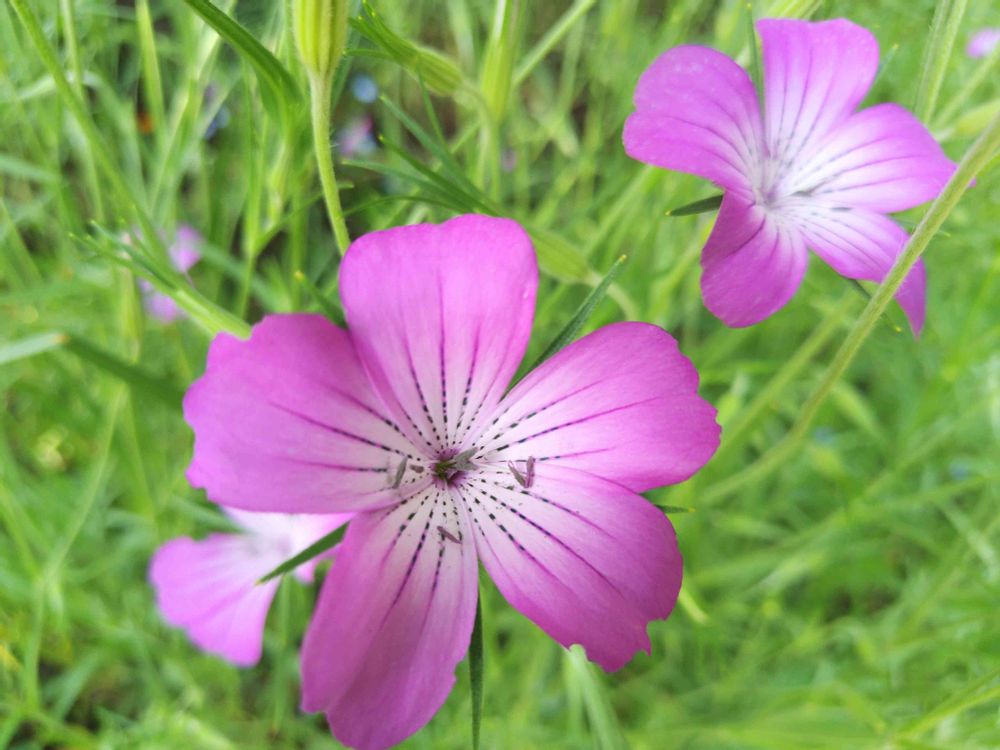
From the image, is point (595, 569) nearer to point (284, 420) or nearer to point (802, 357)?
point (284, 420)

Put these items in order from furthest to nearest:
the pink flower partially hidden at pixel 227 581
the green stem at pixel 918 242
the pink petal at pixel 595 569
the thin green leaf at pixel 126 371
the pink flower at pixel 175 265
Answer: the pink flower at pixel 175 265 → the pink flower partially hidden at pixel 227 581 → the thin green leaf at pixel 126 371 → the pink petal at pixel 595 569 → the green stem at pixel 918 242

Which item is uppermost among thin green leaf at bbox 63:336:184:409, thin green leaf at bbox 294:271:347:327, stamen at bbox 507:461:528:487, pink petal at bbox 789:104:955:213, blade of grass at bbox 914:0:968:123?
blade of grass at bbox 914:0:968:123

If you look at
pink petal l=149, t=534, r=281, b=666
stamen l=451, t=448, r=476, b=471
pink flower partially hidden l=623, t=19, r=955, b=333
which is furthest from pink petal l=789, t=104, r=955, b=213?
pink petal l=149, t=534, r=281, b=666

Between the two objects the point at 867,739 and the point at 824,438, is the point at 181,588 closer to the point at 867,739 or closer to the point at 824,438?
the point at 867,739

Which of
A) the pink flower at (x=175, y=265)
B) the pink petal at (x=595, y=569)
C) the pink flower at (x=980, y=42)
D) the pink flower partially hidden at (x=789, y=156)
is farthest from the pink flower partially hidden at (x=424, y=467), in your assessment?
the pink flower at (x=980, y=42)

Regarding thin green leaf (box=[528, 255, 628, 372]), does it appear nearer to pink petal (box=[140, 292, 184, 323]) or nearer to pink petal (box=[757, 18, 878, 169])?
pink petal (box=[757, 18, 878, 169])

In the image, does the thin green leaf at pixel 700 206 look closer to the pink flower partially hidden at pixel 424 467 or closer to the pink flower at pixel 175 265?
the pink flower partially hidden at pixel 424 467
